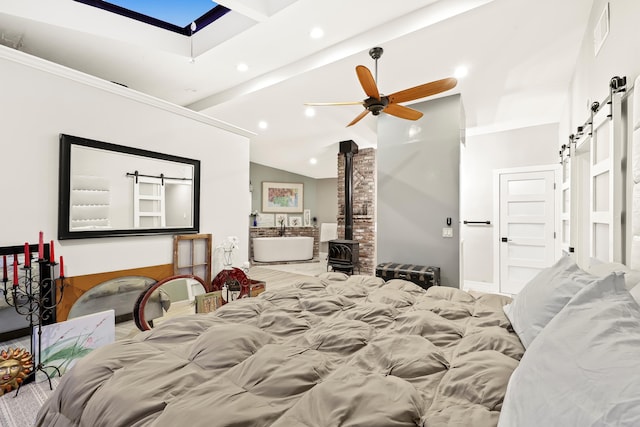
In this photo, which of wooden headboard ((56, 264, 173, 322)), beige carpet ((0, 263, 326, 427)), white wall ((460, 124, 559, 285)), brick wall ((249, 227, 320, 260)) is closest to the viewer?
beige carpet ((0, 263, 326, 427))

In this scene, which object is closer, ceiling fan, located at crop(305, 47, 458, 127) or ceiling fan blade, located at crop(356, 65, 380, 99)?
ceiling fan blade, located at crop(356, 65, 380, 99)

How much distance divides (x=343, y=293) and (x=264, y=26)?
2634 millimetres

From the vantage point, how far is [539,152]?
180 inches

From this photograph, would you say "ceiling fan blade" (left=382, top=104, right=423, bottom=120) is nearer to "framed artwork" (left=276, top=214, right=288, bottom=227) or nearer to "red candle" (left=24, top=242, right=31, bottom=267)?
"red candle" (left=24, top=242, right=31, bottom=267)

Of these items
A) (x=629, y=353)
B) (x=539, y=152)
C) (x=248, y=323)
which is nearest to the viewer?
(x=629, y=353)

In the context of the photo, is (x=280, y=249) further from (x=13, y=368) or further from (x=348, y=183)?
(x=13, y=368)

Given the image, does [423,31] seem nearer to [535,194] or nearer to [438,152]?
[438,152]

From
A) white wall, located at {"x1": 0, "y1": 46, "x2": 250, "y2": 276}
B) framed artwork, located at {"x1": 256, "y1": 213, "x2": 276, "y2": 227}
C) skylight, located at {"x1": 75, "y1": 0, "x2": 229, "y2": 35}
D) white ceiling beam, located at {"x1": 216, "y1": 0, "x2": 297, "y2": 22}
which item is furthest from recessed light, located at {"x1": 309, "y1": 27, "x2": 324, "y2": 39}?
framed artwork, located at {"x1": 256, "y1": 213, "x2": 276, "y2": 227}

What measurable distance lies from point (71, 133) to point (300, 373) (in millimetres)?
3182

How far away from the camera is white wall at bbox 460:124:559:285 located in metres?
4.59

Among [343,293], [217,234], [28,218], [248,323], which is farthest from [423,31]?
[28,218]

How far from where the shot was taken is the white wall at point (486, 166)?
459 centimetres

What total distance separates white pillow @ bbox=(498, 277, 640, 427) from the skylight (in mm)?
3706

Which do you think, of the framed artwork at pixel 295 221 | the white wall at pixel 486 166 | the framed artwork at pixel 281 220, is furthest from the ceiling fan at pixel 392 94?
the framed artwork at pixel 295 221
